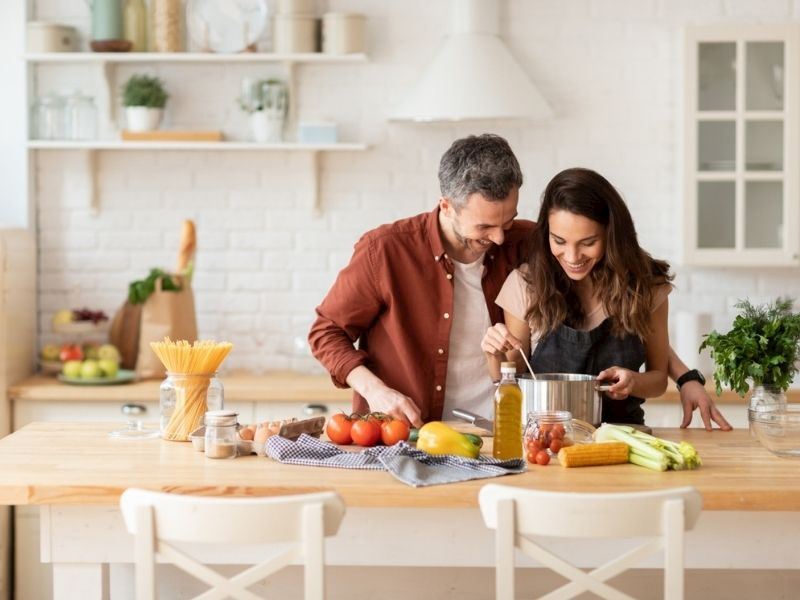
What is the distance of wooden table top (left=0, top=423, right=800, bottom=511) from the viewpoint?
236 centimetres

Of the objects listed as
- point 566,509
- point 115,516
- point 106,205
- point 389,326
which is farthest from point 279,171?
point 566,509

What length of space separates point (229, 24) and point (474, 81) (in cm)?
111

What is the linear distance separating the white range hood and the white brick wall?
225 millimetres

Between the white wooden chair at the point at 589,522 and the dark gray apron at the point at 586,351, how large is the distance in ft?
3.25

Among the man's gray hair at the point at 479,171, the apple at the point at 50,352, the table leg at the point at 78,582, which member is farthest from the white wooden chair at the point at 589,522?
the apple at the point at 50,352

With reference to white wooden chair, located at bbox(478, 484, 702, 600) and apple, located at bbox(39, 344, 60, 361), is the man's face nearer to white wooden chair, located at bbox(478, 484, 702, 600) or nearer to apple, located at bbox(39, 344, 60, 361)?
white wooden chair, located at bbox(478, 484, 702, 600)

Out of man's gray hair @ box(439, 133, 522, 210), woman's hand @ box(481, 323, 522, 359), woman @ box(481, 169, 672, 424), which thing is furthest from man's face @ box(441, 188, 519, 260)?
woman's hand @ box(481, 323, 522, 359)

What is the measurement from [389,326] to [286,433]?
2.11ft

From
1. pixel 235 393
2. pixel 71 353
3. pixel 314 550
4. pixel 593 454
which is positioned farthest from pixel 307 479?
pixel 71 353

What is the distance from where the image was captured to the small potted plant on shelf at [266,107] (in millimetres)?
4863

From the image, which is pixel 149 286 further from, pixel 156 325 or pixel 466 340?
pixel 466 340

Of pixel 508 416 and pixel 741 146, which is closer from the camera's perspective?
pixel 508 416

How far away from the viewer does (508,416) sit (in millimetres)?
2605

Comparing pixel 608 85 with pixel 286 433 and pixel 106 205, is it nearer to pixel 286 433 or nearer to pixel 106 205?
pixel 106 205
